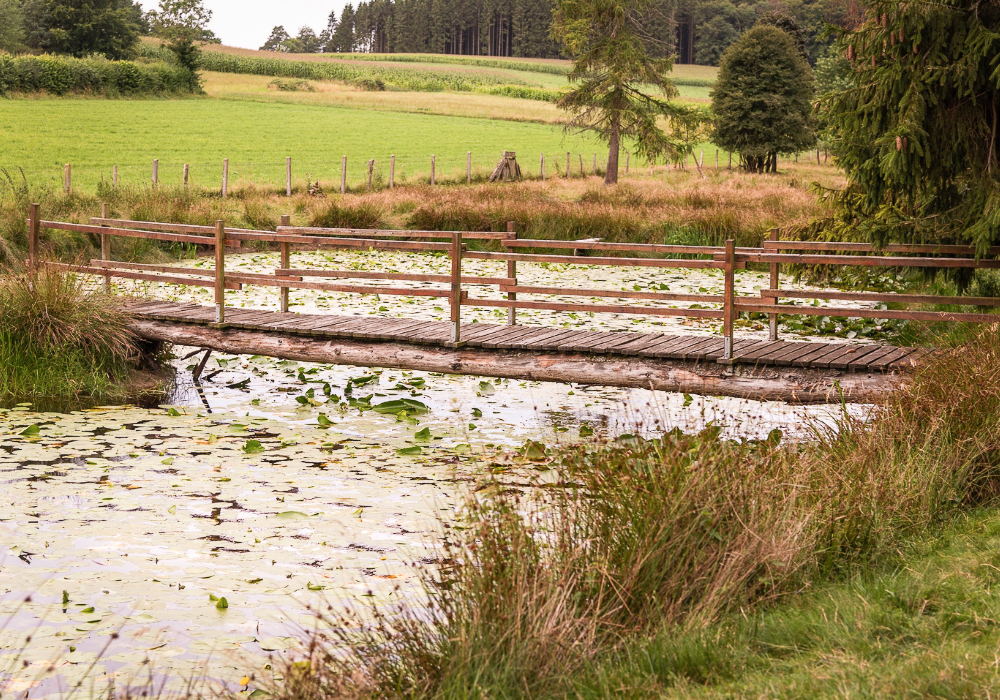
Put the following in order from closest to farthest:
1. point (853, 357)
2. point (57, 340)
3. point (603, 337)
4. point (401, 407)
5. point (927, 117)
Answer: point (853, 357)
point (927, 117)
point (603, 337)
point (401, 407)
point (57, 340)

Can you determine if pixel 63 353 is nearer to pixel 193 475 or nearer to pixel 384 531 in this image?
pixel 193 475

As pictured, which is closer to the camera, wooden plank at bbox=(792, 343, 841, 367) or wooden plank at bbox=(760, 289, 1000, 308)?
wooden plank at bbox=(760, 289, 1000, 308)

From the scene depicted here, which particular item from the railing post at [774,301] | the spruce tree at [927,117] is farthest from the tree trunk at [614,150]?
the spruce tree at [927,117]

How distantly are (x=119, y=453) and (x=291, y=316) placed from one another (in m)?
3.11

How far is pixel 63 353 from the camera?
1060 centimetres

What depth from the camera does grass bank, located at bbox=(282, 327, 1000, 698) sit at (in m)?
4.02

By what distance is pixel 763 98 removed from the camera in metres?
45.2

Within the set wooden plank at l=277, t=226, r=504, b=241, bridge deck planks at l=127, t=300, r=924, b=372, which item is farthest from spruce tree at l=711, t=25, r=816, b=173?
bridge deck planks at l=127, t=300, r=924, b=372

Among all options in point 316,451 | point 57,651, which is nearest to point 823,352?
point 316,451

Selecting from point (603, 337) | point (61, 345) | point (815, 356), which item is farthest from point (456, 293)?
point (61, 345)

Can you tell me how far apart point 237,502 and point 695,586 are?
361 centimetres

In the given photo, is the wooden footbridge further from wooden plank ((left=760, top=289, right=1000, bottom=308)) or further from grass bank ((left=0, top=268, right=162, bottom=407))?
grass bank ((left=0, top=268, right=162, bottom=407))

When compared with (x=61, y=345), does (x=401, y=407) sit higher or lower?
lower

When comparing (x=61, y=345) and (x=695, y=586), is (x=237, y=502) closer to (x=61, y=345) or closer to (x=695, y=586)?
(x=695, y=586)
